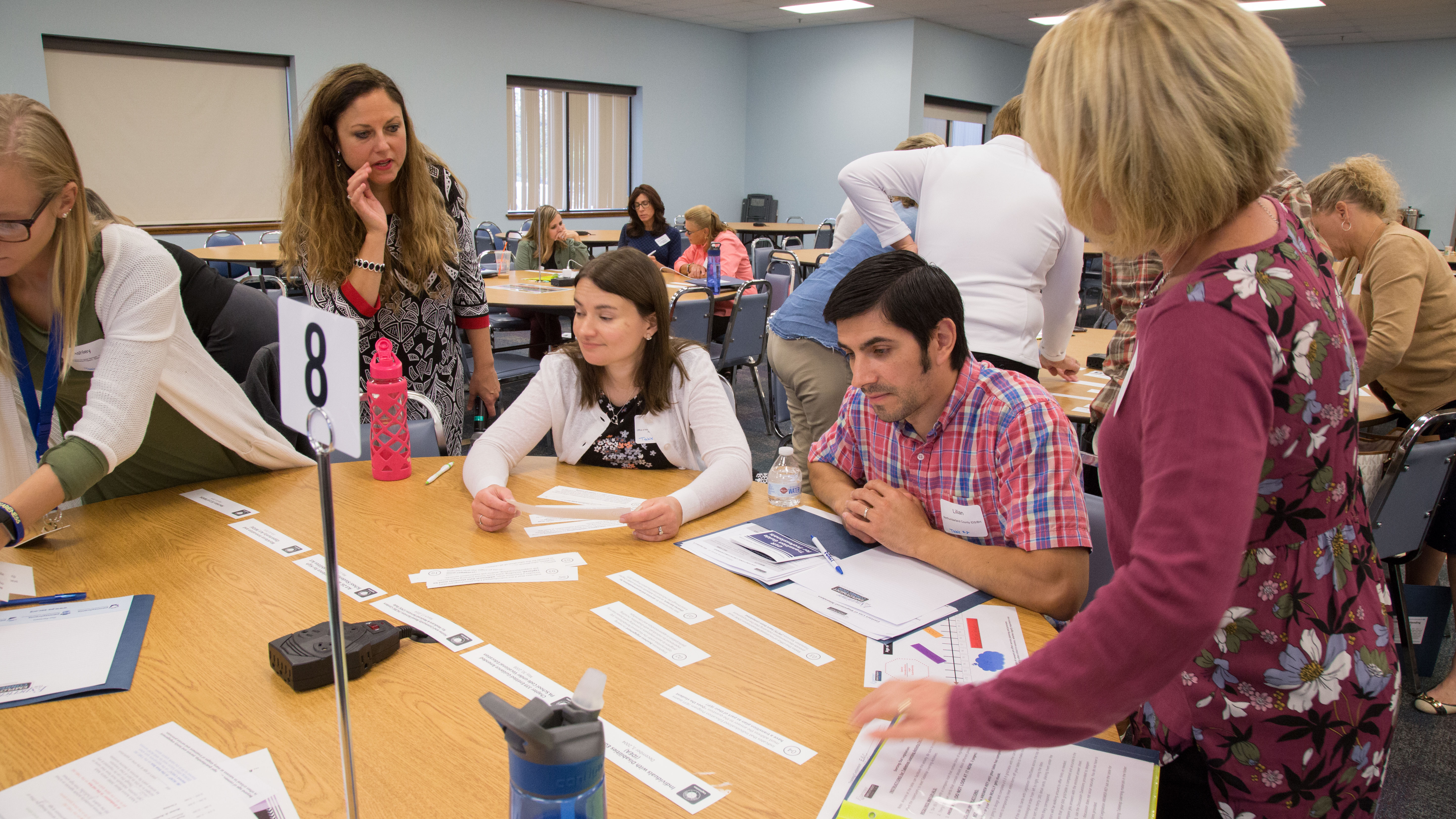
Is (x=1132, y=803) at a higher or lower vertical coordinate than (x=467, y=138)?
lower

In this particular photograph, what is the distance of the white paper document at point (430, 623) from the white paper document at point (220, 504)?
0.54m

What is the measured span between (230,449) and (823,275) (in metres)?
1.69

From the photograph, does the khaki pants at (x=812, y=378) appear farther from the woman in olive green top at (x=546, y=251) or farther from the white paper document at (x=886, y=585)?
the woman in olive green top at (x=546, y=251)

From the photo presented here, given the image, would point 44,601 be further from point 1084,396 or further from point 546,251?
point 546,251

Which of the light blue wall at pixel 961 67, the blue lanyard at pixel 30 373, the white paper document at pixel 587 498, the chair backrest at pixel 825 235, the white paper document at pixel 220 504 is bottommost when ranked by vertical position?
the white paper document at pixel 220 504

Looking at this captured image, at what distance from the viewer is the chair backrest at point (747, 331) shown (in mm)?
4422

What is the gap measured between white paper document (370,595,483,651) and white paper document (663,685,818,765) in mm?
312

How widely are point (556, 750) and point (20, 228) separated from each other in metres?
1.35

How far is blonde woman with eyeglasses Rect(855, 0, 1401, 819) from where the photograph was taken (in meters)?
0.72

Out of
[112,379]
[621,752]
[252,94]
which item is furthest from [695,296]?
[252,94]

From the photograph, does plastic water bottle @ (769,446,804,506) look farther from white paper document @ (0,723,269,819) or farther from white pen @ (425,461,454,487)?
white paper document @ (0,723,269,819)

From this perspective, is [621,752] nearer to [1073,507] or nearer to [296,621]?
[296,621]

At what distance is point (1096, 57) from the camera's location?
76 cm

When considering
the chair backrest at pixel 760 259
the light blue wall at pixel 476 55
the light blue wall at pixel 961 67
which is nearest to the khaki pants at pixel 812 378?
the chair backrest at pixel 760 259
